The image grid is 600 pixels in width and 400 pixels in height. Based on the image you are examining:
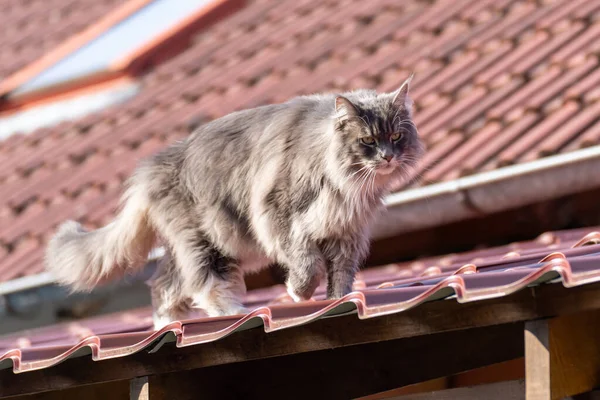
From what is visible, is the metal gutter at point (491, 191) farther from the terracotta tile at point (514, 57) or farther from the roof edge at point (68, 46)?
the roof edge at point (68, 46)

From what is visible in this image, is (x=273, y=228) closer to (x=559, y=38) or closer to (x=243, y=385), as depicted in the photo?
(x=243, y=385)

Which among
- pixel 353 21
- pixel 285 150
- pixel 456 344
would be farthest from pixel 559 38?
pixel 456 344

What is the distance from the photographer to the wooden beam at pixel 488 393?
2.89m

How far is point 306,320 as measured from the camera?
9.15ft

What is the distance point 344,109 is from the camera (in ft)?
11.7

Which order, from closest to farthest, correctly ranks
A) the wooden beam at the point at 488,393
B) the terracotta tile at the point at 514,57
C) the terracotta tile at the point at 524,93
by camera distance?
the wooden beam at the point at 488,393
the terracotta tile at the point at 524,93
the terracotta tile at the point at 514,57

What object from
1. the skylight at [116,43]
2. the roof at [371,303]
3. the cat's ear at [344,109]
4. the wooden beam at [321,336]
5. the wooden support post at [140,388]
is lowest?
the wooden support post at [140,388]

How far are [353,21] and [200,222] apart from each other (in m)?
3.72

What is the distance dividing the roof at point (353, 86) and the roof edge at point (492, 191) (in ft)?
0.38

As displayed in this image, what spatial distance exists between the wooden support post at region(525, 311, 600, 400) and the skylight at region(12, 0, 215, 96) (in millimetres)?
5534

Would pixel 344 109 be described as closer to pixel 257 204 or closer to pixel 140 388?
pixel 257 204

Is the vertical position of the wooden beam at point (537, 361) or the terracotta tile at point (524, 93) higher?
the terracotta tile at point (524, 93)

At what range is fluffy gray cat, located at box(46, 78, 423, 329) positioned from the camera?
3551 millimetres

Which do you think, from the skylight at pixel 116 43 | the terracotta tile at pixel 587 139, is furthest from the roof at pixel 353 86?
the skylight at pixel 116 43
